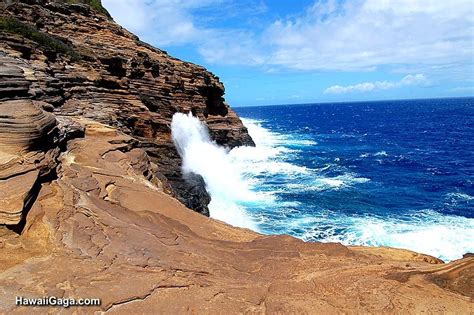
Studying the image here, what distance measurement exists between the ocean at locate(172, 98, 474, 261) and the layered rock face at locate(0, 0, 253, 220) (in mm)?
2939

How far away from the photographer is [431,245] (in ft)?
71.2

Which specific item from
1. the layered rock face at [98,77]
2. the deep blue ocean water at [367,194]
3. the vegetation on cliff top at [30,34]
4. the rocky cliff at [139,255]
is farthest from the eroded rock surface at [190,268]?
the vegetation on cliff top at [30,34]

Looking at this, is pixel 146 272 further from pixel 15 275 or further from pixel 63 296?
pixel 15 275

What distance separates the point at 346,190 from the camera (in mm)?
33719

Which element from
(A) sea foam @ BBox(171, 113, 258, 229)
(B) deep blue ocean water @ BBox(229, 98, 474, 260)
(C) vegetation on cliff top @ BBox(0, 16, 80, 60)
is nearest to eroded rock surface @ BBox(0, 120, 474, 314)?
(B) deep blue ocean water @ BBox(229, 98, 474, 260)

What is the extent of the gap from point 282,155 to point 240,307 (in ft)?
149

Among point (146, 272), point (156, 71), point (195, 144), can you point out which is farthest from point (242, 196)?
point (146, 272)

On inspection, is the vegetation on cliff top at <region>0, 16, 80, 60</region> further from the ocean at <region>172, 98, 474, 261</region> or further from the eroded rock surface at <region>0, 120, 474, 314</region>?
the eroded rock surface at <region>0, 120, 474, 314</region>

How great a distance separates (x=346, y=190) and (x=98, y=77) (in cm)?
2161

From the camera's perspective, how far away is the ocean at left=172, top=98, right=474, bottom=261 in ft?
77.8

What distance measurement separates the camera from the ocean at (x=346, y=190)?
2370 cm

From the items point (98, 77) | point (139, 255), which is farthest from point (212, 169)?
point (139, 255)

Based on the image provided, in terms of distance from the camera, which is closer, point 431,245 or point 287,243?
point 287,243

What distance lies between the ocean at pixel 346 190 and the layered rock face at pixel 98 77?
116 inches
